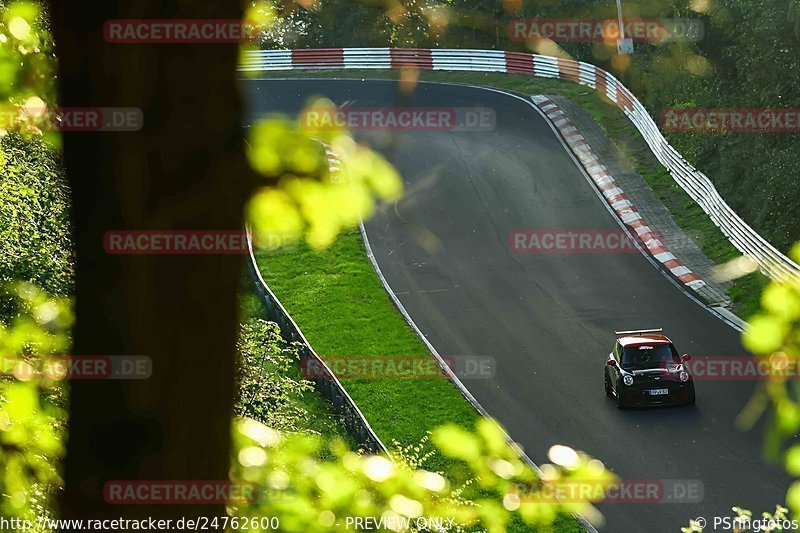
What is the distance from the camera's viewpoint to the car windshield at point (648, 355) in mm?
19453

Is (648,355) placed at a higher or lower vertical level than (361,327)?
higher

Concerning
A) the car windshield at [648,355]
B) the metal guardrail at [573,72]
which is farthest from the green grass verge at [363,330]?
the metal guardrail at [573,72]

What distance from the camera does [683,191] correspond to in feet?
97.6

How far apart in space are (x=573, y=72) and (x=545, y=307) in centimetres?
1704

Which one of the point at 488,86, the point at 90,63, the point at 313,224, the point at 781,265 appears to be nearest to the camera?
the point at 90,63

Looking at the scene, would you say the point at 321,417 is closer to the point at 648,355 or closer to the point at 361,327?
the point at 361,327

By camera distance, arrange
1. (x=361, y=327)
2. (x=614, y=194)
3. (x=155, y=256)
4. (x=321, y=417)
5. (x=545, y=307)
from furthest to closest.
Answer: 1. (x=614, y=194)
2. (x=545, y=307)
3. (x=361, y=327)
4. (x=321, y=417)
5. (x=155, y=256)

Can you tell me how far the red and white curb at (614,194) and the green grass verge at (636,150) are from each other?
36.1 inches

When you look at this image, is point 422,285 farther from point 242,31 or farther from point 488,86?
point 242,31

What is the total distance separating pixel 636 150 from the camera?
32.5 metres

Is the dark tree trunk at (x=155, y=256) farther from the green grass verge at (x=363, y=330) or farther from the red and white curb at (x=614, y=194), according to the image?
the red and white curb at (x=614, y=194)

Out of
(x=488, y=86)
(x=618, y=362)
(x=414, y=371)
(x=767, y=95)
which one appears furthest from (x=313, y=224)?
(x=488, y=86)

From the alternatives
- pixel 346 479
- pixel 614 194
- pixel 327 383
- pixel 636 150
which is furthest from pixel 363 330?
pixel 346 479

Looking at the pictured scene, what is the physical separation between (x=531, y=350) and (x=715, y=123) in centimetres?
1235
